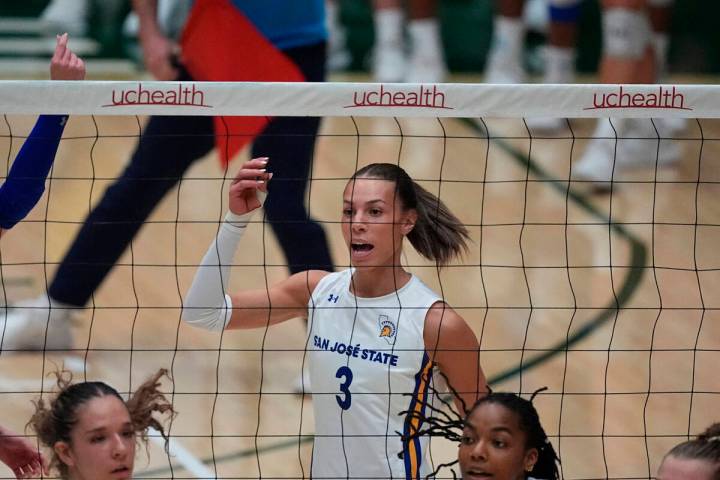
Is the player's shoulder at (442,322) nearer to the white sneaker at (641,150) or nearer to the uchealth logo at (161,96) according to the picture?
the uchealth logo at (161,96)

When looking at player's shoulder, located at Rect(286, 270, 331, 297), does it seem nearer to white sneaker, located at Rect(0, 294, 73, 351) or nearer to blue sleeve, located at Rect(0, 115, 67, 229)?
blue sleeve, located at Rect(0, 115, 67, 229)

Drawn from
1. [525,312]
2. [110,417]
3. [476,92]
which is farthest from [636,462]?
[110,417]

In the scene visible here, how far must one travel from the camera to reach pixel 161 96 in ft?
11.4

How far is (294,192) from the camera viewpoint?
517 centimetres

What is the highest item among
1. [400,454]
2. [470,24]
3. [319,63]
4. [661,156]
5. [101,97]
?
[470,24]

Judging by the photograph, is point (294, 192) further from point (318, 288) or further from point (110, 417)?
point (110, 417)

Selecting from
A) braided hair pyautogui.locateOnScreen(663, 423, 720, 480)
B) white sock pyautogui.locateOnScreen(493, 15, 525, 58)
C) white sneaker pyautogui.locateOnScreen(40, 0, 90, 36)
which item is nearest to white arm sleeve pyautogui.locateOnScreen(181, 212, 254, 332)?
braided hair pyautogui.locateOnScreen(663, 423, 720, 480)

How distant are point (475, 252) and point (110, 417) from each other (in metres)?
3.79

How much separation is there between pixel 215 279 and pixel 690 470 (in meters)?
1.34

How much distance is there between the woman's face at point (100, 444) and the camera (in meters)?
3.10

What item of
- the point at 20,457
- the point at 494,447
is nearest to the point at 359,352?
the point at 494,447

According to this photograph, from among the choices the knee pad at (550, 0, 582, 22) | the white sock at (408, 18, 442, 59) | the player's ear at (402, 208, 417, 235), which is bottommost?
the player's ear at (402, 208, 417, 235)

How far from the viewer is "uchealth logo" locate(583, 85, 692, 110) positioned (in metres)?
3.55

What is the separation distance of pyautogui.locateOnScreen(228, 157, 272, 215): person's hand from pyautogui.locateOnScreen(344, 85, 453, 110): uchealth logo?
27 centimetres
